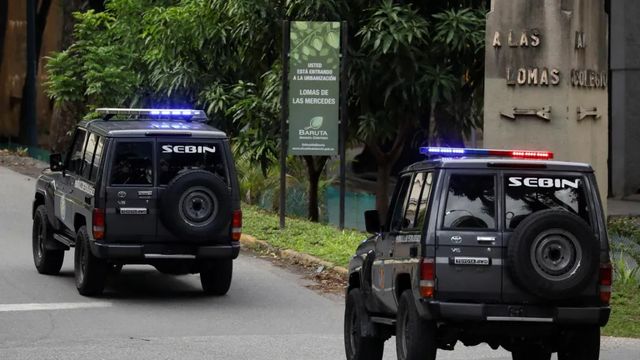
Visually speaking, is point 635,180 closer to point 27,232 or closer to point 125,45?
point 125,45

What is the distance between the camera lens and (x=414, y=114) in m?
24.3

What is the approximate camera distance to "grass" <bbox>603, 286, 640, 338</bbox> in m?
14.1

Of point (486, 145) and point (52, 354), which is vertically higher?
point (486, 145)

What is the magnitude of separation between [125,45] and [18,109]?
50.6ft

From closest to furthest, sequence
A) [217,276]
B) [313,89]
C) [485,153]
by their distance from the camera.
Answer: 1. [485,153]
2. [217,276]
3. [313,89]

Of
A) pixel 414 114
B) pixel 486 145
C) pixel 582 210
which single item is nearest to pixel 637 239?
pixel 486 145

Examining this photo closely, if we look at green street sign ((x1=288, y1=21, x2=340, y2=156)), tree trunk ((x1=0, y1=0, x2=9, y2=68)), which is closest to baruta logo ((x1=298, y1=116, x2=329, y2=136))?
green street sign ((x1=288, y1=21, x2=340, y2=156))

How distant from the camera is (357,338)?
11.9 metres

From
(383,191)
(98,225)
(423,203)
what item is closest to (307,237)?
(383,191)

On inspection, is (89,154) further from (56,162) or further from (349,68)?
(349,68)

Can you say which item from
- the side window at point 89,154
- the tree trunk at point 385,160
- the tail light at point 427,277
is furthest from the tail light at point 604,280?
the tree trunk at point 385,160

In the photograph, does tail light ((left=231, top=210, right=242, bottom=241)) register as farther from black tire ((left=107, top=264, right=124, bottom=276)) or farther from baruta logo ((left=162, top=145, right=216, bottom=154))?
black tire ((left=107, top=264, right=124, bottom=276))

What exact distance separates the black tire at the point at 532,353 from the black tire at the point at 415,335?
1102 mm

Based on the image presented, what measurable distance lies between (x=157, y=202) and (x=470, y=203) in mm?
5883
